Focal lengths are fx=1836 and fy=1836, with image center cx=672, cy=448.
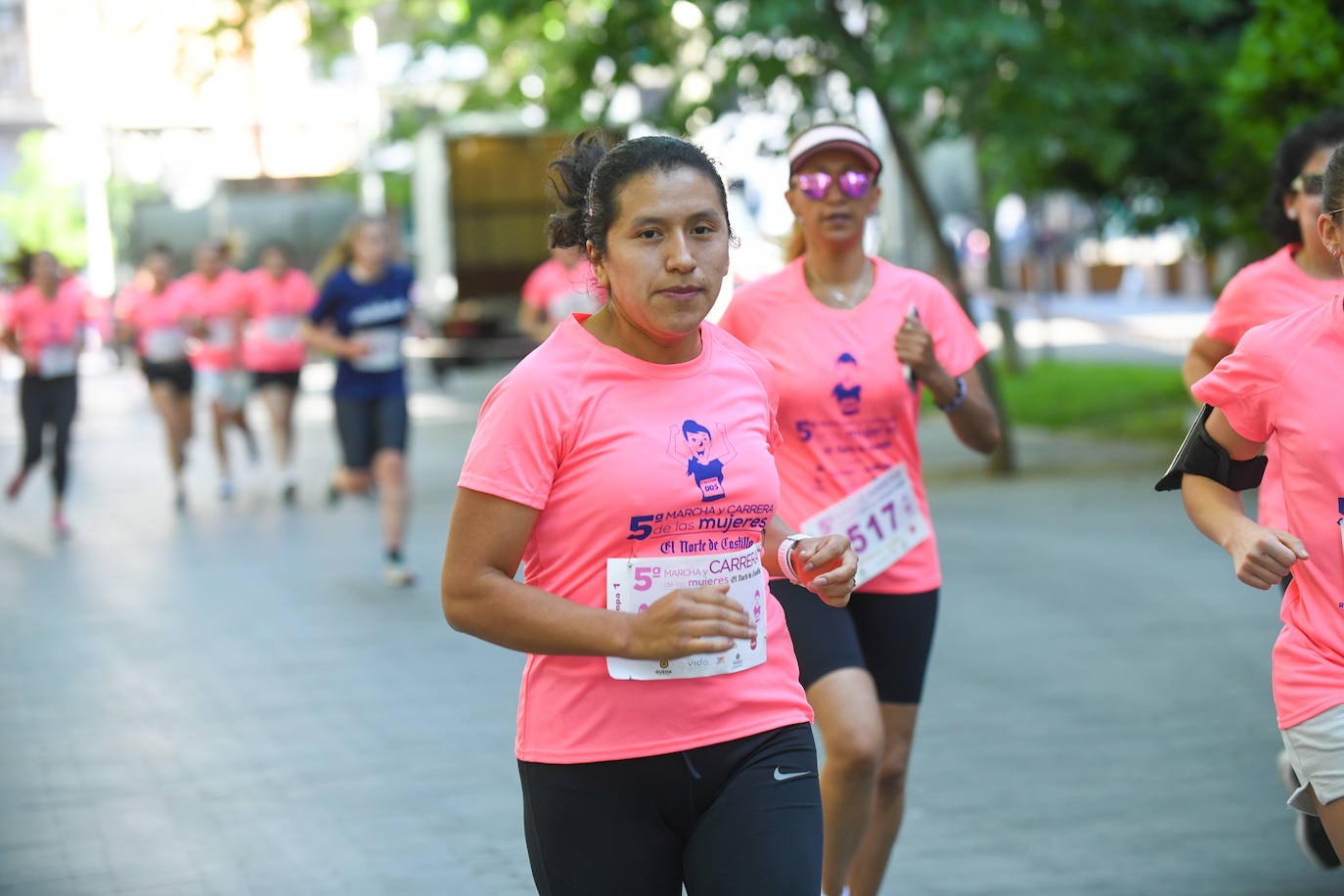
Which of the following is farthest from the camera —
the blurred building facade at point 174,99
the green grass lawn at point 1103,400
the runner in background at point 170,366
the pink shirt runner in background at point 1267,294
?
the green grass lawn at point 1103,400

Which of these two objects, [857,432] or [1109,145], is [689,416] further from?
[1109,145]

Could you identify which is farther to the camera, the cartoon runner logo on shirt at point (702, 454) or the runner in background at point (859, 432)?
the runner in background at point (859, 432)

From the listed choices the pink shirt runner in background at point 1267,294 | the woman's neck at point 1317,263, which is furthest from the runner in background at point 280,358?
the woman's neck at point 1317,263

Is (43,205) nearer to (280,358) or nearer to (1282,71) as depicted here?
(280,358)

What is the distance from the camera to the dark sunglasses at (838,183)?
4711 mm

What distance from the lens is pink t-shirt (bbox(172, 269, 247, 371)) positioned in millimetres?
16484

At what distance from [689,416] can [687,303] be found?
0.66 feet

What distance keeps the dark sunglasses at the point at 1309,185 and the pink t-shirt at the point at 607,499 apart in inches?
87.8

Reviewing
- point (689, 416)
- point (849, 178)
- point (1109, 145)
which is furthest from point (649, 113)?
point (689, 416)

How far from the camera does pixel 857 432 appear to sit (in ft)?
15.2

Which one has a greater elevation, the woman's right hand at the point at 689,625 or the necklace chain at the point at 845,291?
the necklace chain at the point at 845,291

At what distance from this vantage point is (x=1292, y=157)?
5.05 metres

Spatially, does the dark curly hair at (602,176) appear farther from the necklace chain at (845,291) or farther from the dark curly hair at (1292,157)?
the dark curly hair at (1292,157)

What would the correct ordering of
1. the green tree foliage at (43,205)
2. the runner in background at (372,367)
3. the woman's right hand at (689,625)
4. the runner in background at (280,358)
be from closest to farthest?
the woman's right hand at (689,625) < the runner in background at (372,367) < the runner in background at (280,358) < the green tree foliage at (43,205)
